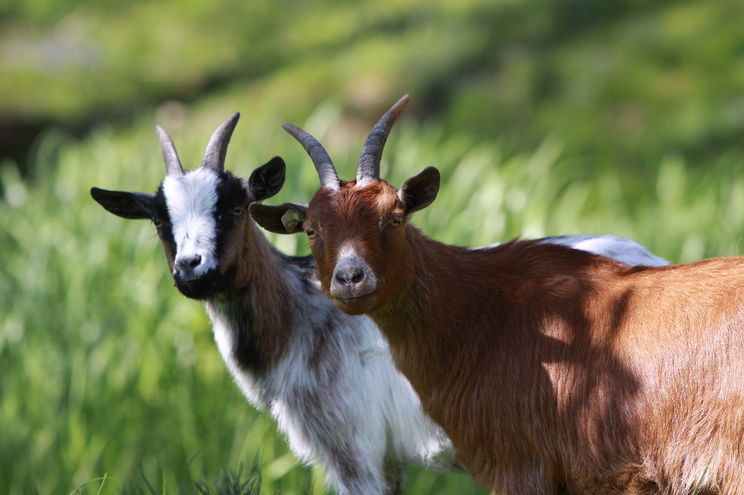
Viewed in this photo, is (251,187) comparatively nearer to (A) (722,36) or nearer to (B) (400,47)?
(B) (400,47)

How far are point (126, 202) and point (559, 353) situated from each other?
2212 millimetres

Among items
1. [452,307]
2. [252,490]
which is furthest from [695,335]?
Result: [252,490]

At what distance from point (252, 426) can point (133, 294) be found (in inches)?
53.7

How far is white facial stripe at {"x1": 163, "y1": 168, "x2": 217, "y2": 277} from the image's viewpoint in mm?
4473

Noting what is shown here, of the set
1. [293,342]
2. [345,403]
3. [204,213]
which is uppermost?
[204,213]

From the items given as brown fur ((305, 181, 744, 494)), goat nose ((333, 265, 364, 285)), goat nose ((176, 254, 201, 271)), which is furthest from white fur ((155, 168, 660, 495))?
goat nose ((333, 265, 364, 285))

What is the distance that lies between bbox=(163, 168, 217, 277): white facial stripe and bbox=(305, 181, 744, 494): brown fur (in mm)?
691

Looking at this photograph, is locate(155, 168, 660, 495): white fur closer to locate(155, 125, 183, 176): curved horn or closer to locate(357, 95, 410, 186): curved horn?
locate(155, 125, 183, 176): curved horn

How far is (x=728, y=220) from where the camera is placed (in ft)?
24.2

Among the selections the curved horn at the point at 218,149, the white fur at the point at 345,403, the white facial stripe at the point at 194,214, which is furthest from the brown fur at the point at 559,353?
the curved horn at the point at 218,149

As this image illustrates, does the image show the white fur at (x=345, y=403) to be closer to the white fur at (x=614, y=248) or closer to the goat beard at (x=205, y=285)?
the goat beard at (x=205, y=285)

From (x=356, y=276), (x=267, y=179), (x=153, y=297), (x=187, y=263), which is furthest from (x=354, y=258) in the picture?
(x=153, y=297)

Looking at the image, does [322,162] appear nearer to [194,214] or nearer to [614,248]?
[194,214]

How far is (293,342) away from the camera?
488 cm
